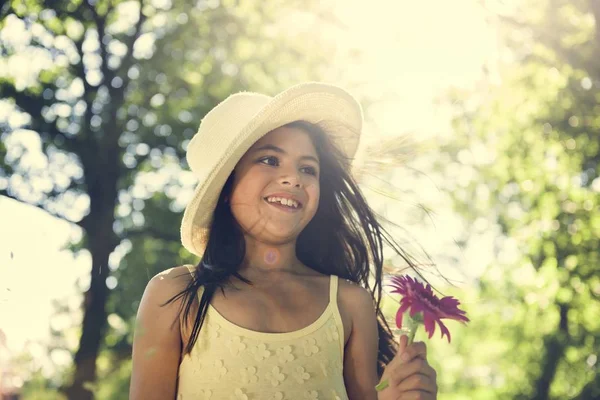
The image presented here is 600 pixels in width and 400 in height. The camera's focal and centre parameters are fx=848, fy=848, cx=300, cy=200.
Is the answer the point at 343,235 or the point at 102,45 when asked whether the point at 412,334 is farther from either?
the point at 102,45

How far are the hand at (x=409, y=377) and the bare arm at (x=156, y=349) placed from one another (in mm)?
836

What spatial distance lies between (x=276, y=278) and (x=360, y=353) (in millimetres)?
434

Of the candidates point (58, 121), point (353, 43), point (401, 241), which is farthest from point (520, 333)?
point (401, 241)

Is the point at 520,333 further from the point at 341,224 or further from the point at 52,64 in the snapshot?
the point at 341,224

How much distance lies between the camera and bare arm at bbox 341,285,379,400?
3.20 m

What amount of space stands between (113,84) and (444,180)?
6011 mm

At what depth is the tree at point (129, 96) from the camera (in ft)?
43.8

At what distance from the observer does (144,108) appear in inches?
553

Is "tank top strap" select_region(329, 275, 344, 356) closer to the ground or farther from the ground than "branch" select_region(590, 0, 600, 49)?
closer to the ground

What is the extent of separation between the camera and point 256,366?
2.97m

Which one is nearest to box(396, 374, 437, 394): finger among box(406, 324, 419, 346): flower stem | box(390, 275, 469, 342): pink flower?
box(406, 324, 419, 346): flower stem

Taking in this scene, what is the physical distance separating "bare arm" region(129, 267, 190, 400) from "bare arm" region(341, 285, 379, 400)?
660mm

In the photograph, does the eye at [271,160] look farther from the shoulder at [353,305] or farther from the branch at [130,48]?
the branch at [130,48]

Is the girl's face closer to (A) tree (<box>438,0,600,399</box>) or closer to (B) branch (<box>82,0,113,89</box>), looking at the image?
(A) tree (<box>438,0,600,399</box>)
